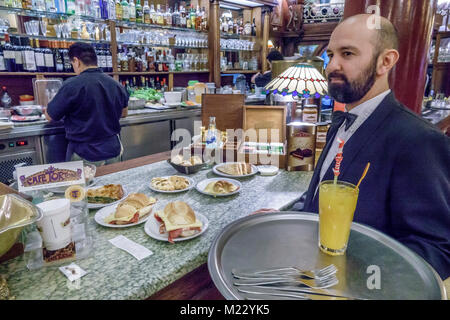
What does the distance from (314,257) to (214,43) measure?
4905 mm

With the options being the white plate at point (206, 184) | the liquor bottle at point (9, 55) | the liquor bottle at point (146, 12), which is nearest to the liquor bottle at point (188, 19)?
the liquor bottle at point (146, 12)

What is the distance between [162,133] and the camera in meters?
4.36

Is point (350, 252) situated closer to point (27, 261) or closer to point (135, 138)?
point (27, 261)

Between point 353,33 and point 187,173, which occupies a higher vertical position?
point 353,33

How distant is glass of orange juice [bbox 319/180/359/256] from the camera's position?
0.92 m

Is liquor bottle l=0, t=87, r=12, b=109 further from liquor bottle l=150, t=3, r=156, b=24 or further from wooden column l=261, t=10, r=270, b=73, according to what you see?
wooden column l=261, t=10, r=270, b=73

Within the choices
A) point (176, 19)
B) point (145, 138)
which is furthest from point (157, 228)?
point (176, 19)

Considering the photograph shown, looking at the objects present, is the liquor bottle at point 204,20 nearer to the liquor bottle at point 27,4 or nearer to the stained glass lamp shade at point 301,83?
the liquor bottle at point 27,4

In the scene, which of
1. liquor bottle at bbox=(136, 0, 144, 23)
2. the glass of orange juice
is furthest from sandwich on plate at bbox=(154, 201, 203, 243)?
liquor bottle at bbox=(136, 0, 144, 23)

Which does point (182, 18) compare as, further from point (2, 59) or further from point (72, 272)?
point (72, 272)

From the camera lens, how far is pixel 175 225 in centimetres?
121

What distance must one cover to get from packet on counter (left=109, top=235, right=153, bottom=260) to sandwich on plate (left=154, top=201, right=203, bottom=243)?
0.10m
